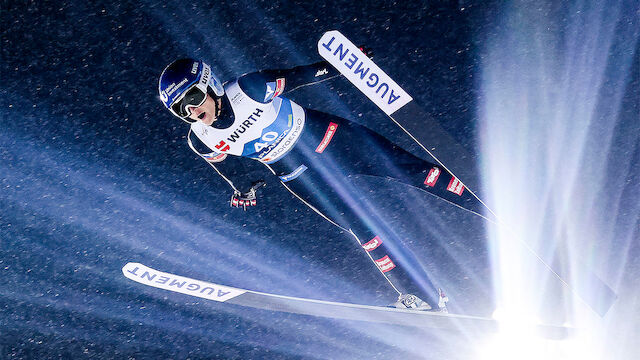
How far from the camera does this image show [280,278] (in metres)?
5.92

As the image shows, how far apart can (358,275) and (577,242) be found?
1.63 meters

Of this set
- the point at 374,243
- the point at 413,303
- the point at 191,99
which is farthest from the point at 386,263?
the point at 191,99

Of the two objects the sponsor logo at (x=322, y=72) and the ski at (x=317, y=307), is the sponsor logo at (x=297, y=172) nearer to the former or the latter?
the sponsor logo at (x=322, y=72)

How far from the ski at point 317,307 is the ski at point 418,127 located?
0.37 m

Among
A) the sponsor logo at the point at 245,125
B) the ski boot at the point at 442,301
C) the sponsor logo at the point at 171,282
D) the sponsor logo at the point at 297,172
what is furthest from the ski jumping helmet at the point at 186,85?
the ski boot at the point at 442,301

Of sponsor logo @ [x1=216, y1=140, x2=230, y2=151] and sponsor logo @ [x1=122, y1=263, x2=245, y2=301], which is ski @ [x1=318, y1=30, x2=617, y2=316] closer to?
sponsor logo @ [x1=216, y1=140, x2=230, y2=151]

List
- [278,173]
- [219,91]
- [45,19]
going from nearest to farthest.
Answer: [219,91] → [278,173] → [45,19]

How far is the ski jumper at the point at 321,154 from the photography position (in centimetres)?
450

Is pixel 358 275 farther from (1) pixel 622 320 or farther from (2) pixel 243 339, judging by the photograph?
(1) pixel 622 320

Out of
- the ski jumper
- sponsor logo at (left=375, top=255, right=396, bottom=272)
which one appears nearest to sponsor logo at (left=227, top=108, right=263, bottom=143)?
the ski jumper

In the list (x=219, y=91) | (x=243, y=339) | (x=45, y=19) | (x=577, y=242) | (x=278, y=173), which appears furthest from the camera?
(x=243, y=339)

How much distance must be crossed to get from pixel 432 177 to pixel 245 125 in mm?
1241

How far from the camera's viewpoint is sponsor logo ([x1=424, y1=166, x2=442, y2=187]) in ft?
16.1

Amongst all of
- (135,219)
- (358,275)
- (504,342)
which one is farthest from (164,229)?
(504,342)
